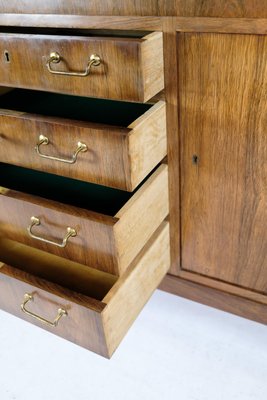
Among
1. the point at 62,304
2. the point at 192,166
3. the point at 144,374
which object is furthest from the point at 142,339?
the point at 192,166

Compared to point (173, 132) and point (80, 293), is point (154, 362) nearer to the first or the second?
point (80, 293)

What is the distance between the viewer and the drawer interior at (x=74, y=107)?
0.77m

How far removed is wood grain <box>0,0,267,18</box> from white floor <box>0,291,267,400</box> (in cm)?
56

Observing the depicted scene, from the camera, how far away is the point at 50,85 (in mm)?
630

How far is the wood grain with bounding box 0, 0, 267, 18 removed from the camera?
53cm

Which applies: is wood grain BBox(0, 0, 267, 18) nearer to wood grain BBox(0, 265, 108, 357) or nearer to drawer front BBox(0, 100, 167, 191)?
drawer front BBox(0, 100, 167, 191)

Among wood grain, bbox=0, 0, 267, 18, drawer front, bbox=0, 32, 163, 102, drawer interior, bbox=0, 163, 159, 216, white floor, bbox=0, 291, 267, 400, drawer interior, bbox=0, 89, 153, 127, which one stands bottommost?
white floor, bbox=0, 291, 267, 400

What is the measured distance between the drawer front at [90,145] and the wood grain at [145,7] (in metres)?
0.14

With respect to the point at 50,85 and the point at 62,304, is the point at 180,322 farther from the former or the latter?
the point at 50,85

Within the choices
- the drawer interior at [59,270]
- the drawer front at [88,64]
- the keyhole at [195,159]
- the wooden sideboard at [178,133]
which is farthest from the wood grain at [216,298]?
the drawer front at [88,64]

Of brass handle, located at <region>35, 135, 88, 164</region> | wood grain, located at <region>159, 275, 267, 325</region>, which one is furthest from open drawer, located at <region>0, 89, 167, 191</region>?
wood grain, located at <region>159, 275, 267, 325</region>

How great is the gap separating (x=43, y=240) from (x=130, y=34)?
38 centimetres

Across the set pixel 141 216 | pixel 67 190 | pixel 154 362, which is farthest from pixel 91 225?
pixel 154 362

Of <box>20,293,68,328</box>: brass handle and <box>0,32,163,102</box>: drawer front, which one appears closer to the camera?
<box>0,32,163,102</box>: drawer front
